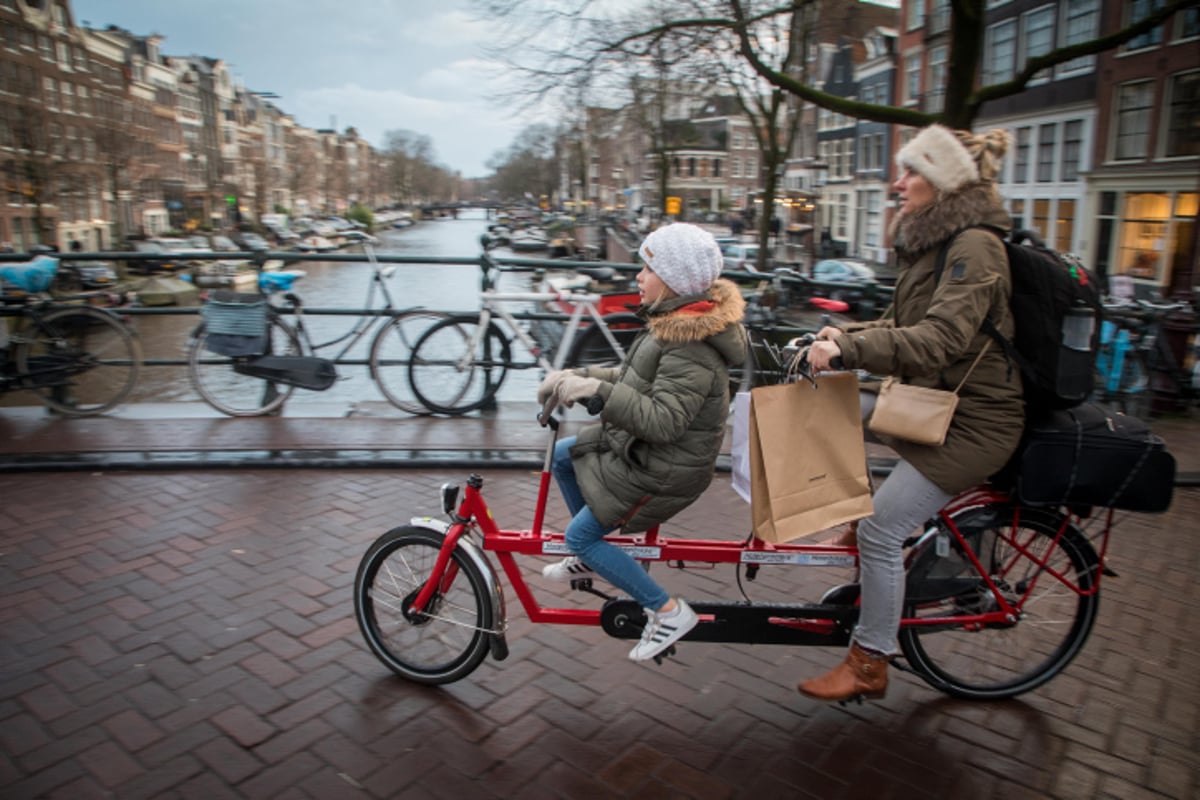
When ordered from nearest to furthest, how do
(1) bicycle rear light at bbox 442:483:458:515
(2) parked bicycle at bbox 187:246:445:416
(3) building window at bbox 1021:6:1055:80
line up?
(1) bicycle rear light at bbox 442:483:458:515 < (2) parked bicycle at bbox 187:246:445:416 < (3) building window at bbox 1021:6:1055:80

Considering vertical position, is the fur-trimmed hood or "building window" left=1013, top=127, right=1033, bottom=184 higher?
"building window" left=1013, top=127, right=1033, bottom=184

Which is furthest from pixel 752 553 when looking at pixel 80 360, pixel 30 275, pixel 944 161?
pixel 30 275

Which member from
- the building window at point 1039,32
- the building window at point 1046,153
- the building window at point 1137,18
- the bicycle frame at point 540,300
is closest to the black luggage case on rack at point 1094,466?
→ the bicycle frame at point 540,300

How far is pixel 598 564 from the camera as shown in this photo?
2734 millimetres

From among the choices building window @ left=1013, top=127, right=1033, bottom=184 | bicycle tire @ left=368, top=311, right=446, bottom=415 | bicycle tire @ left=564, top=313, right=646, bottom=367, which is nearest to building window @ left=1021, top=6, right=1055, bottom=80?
building window @ left=1013, top=127, right=1033, bottom=184

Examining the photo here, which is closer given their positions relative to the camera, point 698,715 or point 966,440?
point 966,440

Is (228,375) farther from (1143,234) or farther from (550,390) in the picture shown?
(1143,234)

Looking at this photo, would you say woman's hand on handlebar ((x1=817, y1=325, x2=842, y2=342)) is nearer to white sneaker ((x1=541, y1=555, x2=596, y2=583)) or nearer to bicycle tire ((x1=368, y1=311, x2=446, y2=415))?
white sneaker ((x1=541, y1=555, x2=596, y2=583))

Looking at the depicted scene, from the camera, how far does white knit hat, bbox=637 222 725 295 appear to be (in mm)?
2498

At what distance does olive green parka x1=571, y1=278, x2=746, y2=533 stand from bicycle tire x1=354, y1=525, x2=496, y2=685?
57cm

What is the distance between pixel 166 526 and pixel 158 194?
225 ft

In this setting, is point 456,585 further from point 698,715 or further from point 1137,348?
point 1137,348

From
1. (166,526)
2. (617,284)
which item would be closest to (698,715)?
(166,526)

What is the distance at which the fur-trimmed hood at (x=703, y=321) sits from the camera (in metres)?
2.50
